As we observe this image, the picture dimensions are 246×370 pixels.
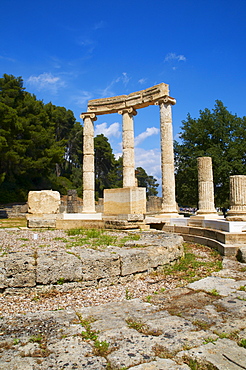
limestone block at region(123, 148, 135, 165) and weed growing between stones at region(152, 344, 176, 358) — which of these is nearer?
weed growing between stones at region(152, 344, 176, 358)

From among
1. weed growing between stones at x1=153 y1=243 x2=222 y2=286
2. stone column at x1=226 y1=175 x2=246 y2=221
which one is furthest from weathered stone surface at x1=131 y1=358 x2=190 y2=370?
stone column at x1=226 y1=175 x2=246 y2=221

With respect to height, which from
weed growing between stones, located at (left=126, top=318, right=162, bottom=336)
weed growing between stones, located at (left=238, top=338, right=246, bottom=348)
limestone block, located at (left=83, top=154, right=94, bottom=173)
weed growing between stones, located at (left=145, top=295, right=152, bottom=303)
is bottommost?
weed growing between stones, located at (left=145, top=295, right=152, bottom=303)

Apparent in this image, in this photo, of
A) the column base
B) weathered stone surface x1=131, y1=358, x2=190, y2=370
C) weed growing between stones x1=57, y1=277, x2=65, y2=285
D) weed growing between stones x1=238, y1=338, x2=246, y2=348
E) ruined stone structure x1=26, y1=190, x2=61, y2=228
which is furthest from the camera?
ruined stone structure x1=26, y1=190, x2=61, y2=228

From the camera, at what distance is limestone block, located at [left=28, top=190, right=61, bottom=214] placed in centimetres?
1290

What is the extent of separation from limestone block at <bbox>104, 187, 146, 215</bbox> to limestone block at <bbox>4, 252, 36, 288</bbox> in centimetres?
650

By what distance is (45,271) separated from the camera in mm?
4371

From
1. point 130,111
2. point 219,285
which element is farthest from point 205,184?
point 219,285

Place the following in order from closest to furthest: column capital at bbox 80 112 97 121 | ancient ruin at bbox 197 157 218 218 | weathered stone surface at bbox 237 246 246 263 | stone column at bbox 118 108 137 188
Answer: weathered stone surface at bbox 237 246 246 263 → ancient ruin at bbox 197 157 218 218 → stone column at bbox 118 108 137 188 → column capital at bbox 80 112 97 121

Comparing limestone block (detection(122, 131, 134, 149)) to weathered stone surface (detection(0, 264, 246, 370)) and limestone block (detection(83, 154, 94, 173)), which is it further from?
weathered stone surface (detection(0, 264, 246, 370))

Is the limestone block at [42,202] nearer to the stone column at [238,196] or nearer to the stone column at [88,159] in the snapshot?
the stone column at [88,159]

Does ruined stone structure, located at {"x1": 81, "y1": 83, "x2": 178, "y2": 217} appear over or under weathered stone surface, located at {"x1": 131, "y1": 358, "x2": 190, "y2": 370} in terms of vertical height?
over

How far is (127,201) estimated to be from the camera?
10.8 metres

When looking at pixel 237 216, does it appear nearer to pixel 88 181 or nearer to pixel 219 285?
pixel 219 285

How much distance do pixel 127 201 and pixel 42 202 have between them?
172 inches
